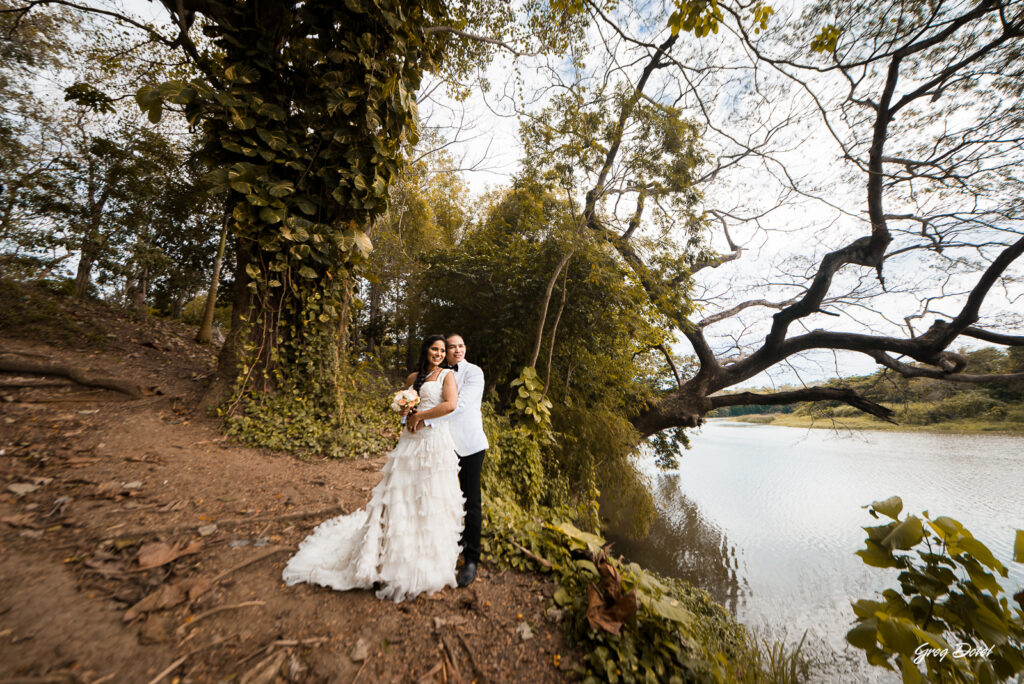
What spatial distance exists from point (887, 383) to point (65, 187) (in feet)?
63.0

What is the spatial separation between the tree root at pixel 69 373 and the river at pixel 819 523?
643 centimetres

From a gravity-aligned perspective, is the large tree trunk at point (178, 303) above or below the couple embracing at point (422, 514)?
above

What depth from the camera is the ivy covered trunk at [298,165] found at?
3.61 meters

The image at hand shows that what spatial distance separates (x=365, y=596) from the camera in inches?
76.6

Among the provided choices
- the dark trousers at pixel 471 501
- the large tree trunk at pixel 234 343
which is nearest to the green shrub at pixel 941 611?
the dark trousers at pixel 471 501

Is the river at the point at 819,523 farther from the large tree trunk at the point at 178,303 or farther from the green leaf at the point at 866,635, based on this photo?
the large tree trunk at the point at 178,303

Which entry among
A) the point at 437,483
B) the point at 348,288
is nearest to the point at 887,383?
the point at 437,483

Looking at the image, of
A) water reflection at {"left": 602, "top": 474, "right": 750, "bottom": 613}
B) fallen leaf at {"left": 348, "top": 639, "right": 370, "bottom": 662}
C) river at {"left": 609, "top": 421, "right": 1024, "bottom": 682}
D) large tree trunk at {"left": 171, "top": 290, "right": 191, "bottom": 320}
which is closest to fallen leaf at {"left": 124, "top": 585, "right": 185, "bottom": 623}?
fallen leaf at {"left": 348, "top": 639, "right": 370, "bottom": 662}

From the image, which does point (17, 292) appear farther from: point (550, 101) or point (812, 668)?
point (812, 668)

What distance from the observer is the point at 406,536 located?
202 cm

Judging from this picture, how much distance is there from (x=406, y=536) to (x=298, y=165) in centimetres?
388

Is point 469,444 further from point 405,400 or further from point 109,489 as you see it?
point 109,489

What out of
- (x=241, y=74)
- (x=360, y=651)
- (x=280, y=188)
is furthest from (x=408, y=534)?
(x=241, y=74)

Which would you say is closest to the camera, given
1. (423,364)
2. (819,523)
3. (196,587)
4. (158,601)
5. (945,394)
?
(158,601)
